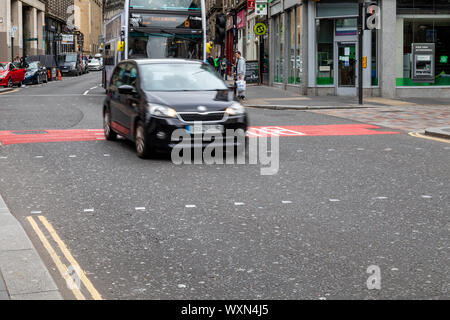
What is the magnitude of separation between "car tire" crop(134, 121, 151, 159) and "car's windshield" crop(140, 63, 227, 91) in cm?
75

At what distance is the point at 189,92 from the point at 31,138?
156 inches

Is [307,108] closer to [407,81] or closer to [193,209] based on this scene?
[407,81]

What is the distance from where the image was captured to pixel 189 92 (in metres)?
11.4

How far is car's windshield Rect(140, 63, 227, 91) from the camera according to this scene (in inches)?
459

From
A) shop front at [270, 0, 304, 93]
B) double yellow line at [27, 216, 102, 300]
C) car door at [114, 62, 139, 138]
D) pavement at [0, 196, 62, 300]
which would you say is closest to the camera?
pavement at [0, 196, 62, 300]

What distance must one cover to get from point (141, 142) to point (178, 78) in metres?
1.60

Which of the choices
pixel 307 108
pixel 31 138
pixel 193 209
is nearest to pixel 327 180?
pixel 193 209

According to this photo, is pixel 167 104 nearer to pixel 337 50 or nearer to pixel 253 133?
pixel 253 133

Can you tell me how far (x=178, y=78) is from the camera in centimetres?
1195

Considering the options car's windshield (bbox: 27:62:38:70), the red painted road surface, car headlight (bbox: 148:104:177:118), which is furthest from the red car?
car headlight (bbox: 148:104:177:118)

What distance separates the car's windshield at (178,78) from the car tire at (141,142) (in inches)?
29.3

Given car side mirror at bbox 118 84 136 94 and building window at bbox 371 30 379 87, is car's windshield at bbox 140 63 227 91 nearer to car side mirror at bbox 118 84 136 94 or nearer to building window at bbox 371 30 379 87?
car side mirror at bbox 118 84 136 94

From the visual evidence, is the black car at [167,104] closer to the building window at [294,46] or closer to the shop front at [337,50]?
the shop front at [337,50]

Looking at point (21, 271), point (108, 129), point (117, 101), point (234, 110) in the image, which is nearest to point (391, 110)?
point (108, 129)
